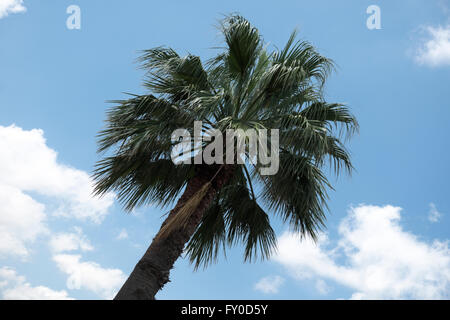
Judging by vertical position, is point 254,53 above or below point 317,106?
above

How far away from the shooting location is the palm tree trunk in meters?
6.25

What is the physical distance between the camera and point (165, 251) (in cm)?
672

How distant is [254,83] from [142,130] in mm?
2304

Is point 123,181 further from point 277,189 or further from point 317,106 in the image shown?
point 317,106

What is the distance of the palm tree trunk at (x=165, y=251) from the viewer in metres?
6.25

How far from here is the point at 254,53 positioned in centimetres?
821

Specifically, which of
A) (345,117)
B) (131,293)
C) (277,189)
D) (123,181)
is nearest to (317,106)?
(345,117)
